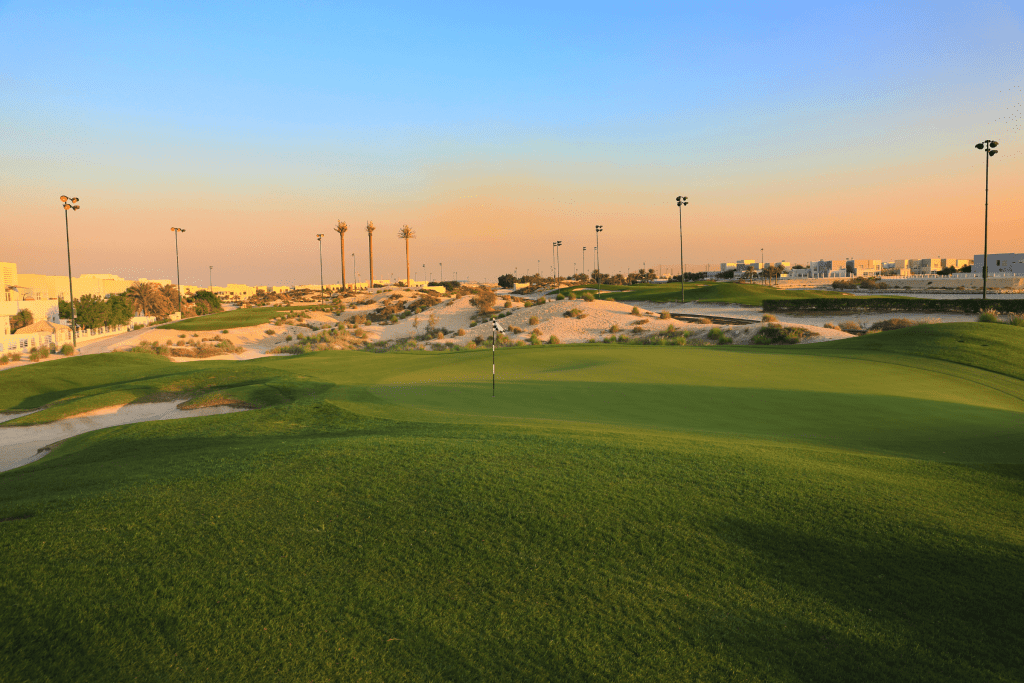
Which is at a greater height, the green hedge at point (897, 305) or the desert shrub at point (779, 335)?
the green hedge at point (897, 305)

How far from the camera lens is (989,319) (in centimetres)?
2903

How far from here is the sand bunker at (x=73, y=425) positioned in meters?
12.4

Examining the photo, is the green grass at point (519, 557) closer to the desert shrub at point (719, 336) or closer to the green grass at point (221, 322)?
the desert shrub at point (719, 336)

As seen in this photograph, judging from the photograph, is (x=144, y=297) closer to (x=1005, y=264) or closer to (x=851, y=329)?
(x=851, y=329)

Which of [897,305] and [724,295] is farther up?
[724,295]

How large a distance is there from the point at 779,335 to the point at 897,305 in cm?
1764

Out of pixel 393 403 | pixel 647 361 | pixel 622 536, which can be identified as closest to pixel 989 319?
pixel 647 361

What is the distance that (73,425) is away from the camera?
14922 mm

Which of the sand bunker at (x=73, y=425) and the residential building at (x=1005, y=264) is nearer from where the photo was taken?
Result: the sand bunker at (x=73, y=425)

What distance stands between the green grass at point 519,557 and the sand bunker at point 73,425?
4.34 metres

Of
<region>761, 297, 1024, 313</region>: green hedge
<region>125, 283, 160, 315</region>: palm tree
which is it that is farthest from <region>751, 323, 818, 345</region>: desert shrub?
<region>125, 283, 160, 315</region>: palm tree

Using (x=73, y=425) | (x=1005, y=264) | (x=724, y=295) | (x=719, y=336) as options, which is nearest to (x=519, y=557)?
(x=73, y=425)

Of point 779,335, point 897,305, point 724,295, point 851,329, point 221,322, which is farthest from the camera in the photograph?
point 724,295

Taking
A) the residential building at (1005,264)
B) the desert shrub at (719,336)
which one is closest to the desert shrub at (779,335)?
the desert shrub at (719,336)
